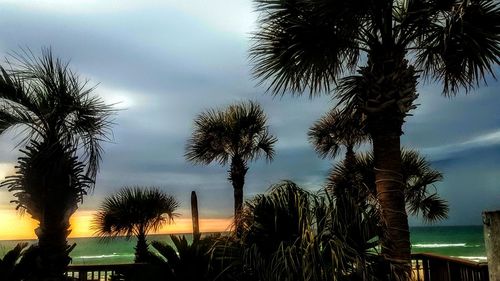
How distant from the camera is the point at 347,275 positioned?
5004 millimetres

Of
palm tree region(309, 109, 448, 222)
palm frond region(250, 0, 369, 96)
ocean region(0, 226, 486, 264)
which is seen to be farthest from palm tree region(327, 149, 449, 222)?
ocean region(0, 226, 486, 264)

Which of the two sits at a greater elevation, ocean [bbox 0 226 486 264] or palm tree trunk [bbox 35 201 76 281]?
palm tree trunk [bbox 35 201 76 281]

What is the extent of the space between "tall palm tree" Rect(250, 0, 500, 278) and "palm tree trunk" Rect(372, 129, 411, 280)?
11mm

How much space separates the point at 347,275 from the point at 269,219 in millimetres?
1079

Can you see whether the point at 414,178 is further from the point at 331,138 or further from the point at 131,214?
the point at 131,214

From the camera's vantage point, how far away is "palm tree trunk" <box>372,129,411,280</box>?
5.29 metres

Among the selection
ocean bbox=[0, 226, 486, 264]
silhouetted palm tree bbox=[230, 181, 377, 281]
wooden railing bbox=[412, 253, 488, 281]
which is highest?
silhouetted palm tree bbox=[230, 181, 377, 281]

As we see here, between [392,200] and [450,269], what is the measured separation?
161 cm

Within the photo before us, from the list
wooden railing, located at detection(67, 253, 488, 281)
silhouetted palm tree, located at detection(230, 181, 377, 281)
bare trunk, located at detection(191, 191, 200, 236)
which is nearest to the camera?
silhouetted palm tree, located at detection(230, 181, 377, 281)

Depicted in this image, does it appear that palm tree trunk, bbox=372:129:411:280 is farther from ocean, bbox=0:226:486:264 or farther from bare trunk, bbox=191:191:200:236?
ocean, bbox=0:226:486:264

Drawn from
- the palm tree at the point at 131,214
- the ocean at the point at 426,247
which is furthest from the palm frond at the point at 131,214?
the ocean at the point at 426,247

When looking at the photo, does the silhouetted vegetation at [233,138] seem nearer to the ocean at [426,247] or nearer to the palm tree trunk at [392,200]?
the palm tree trunk at [392,200]

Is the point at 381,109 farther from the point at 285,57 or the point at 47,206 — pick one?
the point at 47,206

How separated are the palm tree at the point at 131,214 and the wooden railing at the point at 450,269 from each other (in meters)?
9.74
